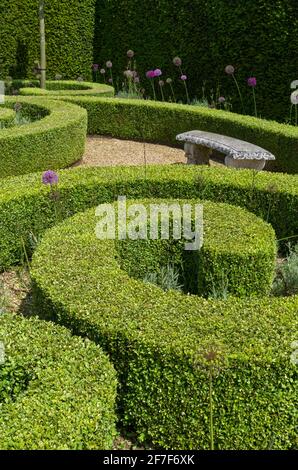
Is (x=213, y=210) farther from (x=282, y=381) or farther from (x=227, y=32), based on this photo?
(x=227, y=32)

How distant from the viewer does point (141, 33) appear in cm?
1387

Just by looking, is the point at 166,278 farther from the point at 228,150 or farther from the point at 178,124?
the point at 178,124

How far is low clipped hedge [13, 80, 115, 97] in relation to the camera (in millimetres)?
12242

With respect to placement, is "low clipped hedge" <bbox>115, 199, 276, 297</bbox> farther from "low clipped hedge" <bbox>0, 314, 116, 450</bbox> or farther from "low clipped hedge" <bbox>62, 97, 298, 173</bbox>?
"low clipped hedge" <bbox>62, 97, 298, 173</bbox>

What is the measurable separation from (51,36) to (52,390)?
14.1 meters

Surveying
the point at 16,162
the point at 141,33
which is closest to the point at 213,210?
the point at 16,162

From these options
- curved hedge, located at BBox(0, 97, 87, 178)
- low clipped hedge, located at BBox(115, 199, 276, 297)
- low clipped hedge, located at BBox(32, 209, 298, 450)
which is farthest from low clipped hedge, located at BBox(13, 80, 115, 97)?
low clipped hedge, located at BBox(32, 209, 298, 450)

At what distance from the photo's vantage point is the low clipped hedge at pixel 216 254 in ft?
13.9

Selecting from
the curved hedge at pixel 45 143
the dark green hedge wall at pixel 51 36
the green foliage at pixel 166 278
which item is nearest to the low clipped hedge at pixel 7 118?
the curved hedge at pixel 45 143

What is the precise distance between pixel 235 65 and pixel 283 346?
374 inches

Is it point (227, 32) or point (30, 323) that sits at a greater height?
point (227, 32)

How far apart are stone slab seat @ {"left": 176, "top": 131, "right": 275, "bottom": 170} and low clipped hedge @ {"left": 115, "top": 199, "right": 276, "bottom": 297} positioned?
223 centimetres

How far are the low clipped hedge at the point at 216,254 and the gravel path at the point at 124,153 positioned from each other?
4.35m

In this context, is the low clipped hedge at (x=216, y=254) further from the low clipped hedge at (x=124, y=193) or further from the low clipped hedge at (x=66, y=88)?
the low clipped hedge at (x=66, y=88)
